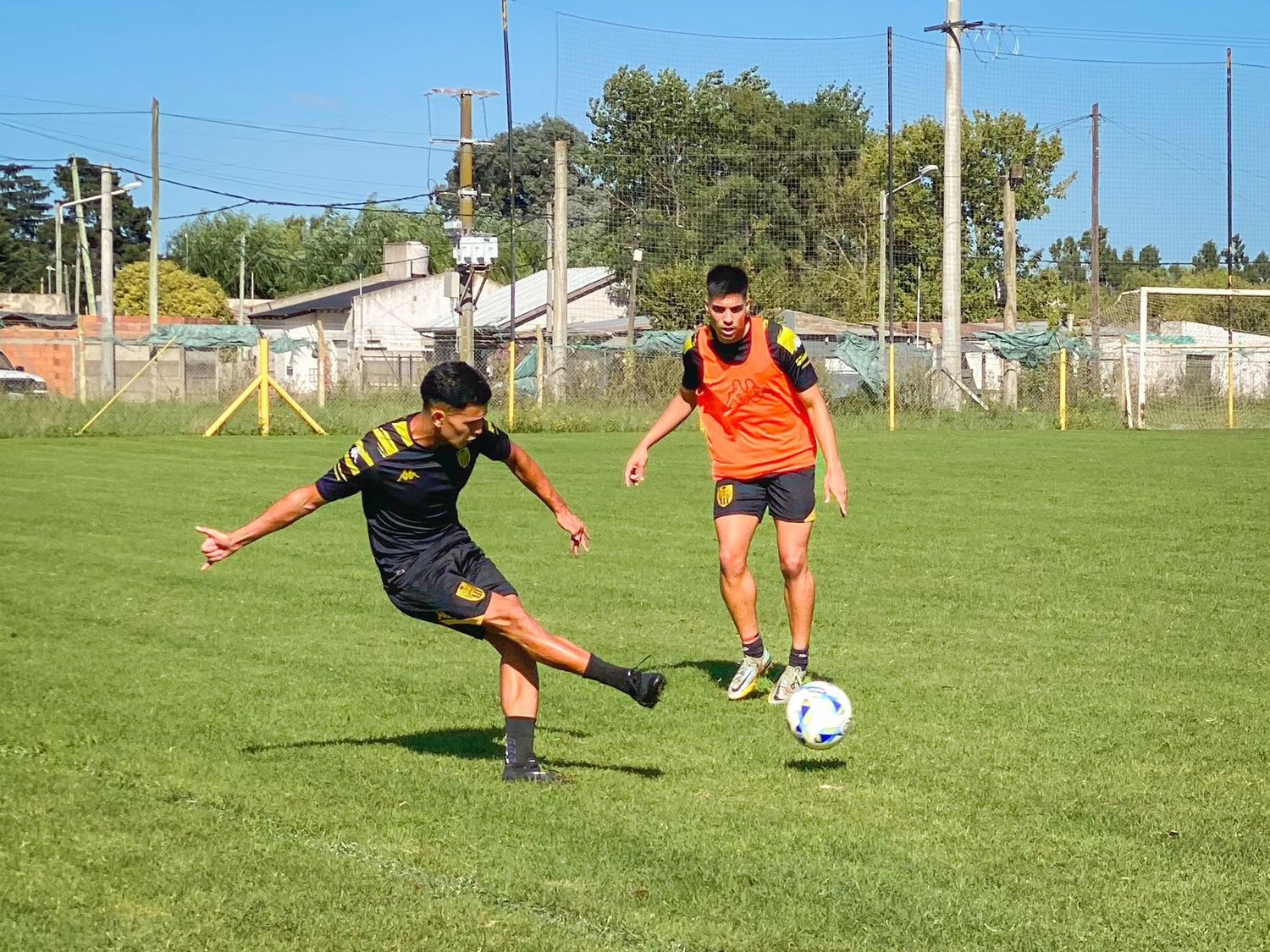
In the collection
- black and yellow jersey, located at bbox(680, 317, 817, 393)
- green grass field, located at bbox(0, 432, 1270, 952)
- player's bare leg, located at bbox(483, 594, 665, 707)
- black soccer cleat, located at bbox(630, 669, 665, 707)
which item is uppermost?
black and yellow jersey, located at bbox(680, 317, 817, 393)

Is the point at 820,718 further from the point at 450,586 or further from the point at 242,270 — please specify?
the point at 242,270

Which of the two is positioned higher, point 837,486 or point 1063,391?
point 1063,391

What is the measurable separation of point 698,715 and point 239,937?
130 inches

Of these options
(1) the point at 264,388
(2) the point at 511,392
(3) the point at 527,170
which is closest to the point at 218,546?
(1) the point at 264,388

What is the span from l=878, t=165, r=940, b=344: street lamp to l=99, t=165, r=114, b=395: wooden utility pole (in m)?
19.2

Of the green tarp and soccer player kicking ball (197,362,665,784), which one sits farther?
the green tarp

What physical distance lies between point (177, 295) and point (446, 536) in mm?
72133

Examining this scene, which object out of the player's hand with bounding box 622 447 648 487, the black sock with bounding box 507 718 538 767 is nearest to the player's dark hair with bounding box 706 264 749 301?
the player's hand with bounding box 622 447 648 487

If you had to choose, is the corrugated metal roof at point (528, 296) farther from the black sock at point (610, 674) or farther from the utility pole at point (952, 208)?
the black sock at point (610, 674)

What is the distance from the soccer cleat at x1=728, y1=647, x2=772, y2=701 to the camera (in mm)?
7691

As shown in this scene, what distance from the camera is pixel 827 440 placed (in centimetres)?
776

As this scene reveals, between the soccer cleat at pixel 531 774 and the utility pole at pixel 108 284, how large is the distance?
31294 millimetres

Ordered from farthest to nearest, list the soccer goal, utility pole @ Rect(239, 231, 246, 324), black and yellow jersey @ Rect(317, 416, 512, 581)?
1. utility pole @ Rect(239, 231, 246, 324)
2. the soccer goal
3. black and yellow jersey @ Rect(317, 416, 512, 581)

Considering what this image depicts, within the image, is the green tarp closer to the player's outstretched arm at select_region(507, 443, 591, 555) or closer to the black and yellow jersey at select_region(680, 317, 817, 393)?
the black and yellow jersey at select_region(680, 317, 817, 393)
